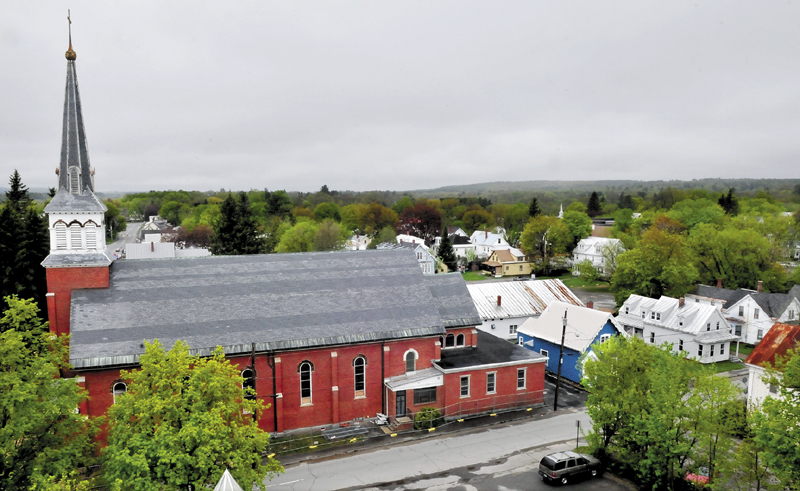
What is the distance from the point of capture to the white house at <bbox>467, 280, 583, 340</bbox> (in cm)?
4788

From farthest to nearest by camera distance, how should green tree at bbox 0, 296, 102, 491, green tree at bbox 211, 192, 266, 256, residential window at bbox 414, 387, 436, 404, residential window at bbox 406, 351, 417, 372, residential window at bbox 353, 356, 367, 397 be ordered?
1. green tree at bbox 211, 192, 266, 256
2. residential window at bbox 406, 351, 417, 372
3. residential window at bbox 414, 387, 436, 404
4. residential window at bbox 353, 356, 367, 397
5. green tree at bbox 0, 296, 102, 491

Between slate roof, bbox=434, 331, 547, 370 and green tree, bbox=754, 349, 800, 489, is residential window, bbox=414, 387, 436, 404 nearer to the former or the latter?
slate roof, bbox=434, 331, 547, 370

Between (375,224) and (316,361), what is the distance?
106m

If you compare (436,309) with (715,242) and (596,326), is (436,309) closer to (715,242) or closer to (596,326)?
(596,326)

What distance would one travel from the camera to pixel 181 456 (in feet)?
53.0

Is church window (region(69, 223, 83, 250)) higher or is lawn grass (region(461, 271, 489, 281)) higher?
church window (region(69, 223, 83, 250))

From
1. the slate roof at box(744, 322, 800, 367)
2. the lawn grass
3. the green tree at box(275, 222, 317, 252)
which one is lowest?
the lawn grass

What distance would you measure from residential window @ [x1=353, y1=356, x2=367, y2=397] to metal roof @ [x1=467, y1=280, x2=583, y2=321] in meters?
18.9

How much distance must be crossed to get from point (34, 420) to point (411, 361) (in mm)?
19281

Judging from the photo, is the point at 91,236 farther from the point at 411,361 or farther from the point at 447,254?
the point at 447,254

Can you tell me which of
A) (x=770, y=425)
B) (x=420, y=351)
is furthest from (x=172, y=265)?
(x=770, y=425)

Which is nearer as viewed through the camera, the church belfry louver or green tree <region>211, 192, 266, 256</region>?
the church belfry louver

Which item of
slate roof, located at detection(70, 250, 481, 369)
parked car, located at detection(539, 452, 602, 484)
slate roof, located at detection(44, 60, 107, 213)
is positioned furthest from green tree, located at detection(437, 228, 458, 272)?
slate roof, located at detection(44, 60, 107, 213)

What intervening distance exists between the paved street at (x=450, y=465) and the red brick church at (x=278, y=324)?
328cm
